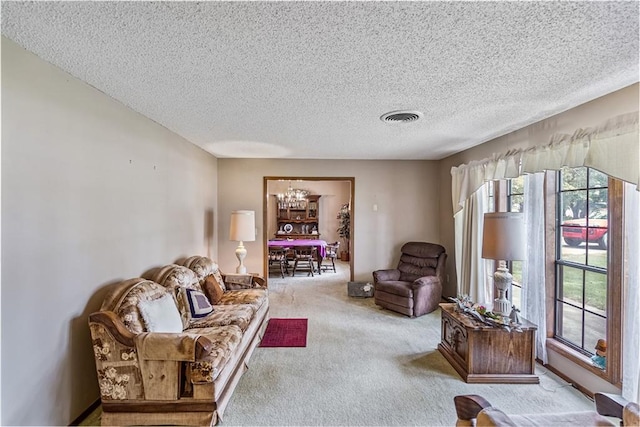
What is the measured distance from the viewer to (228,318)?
9.07ft

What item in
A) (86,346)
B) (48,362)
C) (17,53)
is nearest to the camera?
(17,53)

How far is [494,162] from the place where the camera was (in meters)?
3.53

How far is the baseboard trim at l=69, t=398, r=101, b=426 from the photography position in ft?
6.68

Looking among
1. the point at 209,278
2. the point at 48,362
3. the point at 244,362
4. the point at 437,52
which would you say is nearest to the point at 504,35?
the point at 437,52

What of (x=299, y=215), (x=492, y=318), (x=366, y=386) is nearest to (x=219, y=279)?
(x=366, y=386)

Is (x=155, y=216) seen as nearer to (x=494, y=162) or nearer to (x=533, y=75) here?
(x=533, y=75)

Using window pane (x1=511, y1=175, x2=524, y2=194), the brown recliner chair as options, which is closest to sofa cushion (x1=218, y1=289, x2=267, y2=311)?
the brown recliner chair

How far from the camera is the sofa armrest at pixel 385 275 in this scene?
15.2ft

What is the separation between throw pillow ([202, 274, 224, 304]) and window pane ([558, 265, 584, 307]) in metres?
3.52

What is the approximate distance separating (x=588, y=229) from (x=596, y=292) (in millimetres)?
530

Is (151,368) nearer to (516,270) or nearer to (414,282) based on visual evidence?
(414,282)

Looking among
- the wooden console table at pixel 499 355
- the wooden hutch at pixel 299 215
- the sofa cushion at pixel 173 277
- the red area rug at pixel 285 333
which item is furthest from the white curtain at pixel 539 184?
the wooden hutch at pixel 299 215

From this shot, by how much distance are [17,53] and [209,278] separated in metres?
2.55

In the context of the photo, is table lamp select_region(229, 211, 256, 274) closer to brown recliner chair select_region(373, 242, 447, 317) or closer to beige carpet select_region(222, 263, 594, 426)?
beige carpet select_region(222, 263, 594, 426)
